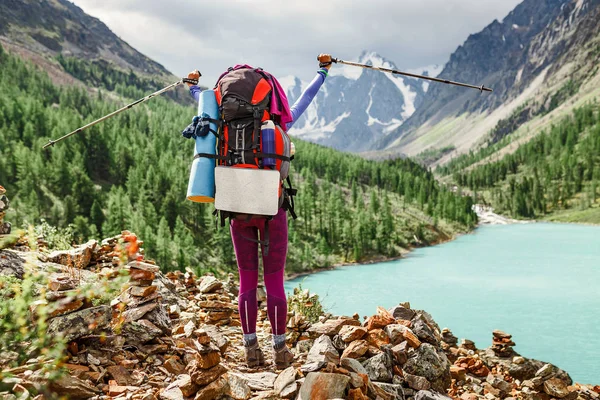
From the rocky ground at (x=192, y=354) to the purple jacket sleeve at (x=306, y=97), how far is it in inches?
127

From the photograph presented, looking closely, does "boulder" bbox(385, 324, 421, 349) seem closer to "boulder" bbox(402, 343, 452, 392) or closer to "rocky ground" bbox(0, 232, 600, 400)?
"rocky ground" bbox(0, 232, 600, 400)

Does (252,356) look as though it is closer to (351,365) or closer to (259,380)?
(259,380)

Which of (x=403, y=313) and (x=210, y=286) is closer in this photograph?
(x=403, y=313)

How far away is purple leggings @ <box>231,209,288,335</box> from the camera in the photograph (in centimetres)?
568

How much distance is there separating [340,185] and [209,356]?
448 feet

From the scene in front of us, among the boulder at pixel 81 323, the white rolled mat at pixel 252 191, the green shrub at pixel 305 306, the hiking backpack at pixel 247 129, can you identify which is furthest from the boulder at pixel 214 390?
the green shrub at pixel 305 306

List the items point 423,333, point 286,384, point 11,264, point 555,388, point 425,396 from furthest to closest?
1. point 555,388
2. point 423,333
3. point 11,264
4. point 425,396
5. point 286,384

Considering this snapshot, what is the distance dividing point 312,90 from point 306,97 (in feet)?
0.62

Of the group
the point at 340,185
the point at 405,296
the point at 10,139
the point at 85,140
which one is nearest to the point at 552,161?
the point at 340,185

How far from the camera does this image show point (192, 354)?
6.13 metres

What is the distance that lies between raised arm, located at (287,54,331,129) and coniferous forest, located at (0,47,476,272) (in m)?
55.0

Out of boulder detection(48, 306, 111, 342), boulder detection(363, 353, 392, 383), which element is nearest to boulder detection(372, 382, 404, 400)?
boulder detection(363, 353, 392, 383)

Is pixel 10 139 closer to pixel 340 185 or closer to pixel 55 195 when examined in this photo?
pixel 55 195

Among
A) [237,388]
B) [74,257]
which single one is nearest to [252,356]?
[237,388]
